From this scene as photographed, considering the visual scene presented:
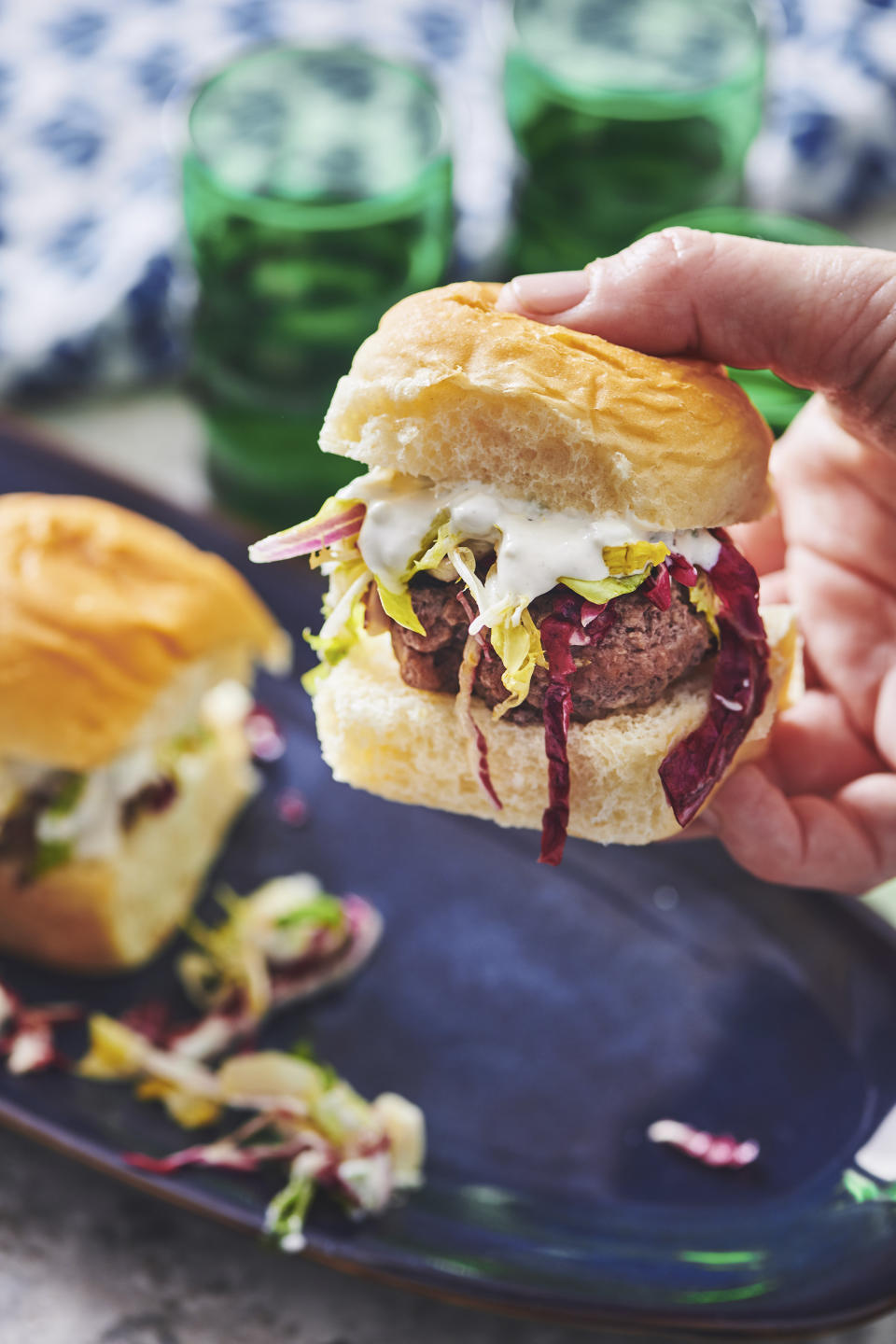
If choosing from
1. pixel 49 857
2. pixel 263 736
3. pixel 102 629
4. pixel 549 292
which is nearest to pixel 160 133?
pixel 263 736

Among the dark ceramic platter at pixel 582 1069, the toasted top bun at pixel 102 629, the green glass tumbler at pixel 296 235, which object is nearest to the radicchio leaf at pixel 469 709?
the dark ceramic platter at pixel 582 1069

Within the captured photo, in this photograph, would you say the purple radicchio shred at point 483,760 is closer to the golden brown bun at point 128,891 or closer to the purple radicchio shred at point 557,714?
the purple radicchio shred at point 557,714

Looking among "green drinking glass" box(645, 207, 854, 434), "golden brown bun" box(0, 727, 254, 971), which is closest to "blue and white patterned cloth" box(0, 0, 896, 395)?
"green drinking glass" box(645, 207, 854, 434)

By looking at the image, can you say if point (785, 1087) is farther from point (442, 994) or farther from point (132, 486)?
point (132, 486)

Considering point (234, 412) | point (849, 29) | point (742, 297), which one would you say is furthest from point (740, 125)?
point (742, 297)

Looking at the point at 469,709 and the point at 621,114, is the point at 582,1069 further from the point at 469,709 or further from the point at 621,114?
the point at 621,114

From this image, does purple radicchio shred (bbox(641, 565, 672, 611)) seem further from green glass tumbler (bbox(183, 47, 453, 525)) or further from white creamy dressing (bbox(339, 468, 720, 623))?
green glass tumbler (bbox(183, 47, 453, 525))

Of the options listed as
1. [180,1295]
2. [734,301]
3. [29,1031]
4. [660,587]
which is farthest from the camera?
[29,1031]
